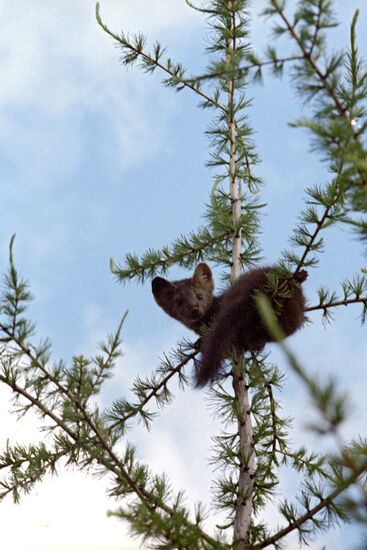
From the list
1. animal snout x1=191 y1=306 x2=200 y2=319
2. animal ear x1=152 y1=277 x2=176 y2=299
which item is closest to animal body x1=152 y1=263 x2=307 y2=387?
animal snout x1=191 y1=306 x2=200 y2=319

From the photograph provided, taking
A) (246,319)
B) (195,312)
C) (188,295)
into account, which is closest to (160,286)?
(188,295)

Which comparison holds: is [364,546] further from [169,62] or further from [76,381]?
[169,62]

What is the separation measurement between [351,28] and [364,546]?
238 cm

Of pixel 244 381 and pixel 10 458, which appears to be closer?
pixel 10 458

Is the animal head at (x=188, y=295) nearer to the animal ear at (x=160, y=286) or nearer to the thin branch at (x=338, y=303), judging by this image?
the animal ear at (x=160, y=286)

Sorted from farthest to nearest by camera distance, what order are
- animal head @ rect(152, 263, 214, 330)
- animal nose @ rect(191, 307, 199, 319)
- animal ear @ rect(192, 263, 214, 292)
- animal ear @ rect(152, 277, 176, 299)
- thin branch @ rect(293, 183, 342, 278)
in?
animal ear @ rect(152, 277, 176, 299) → animal ear @ rect(192, 263, 214, 292) → animal head @ rect(152, 263, 214, 330) → animal nose @ rect(191, 307, 199, 319) → thin branch @ rect(293, 183, 342, 278)

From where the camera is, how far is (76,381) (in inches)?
136

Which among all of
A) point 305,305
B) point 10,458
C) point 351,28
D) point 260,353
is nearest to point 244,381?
point 260,353

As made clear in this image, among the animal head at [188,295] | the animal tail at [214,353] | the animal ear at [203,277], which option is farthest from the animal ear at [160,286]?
the animal tail at [214,353]

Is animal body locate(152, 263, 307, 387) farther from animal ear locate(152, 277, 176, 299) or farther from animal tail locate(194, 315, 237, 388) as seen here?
animal ear locate(152, 277, 176, 299)

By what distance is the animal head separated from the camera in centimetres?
722

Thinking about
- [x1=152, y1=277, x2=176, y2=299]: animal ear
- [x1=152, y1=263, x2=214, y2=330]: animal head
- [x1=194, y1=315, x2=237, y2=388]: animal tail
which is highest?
[x1=152, y1=277, x2=176, y2=299]: animal ear

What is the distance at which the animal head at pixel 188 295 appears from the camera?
23.7 feet

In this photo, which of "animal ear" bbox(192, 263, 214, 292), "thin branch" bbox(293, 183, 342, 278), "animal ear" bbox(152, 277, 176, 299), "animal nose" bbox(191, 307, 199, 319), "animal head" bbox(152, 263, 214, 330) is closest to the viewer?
"thin branch" bbox(293, 183, 342, 278)
